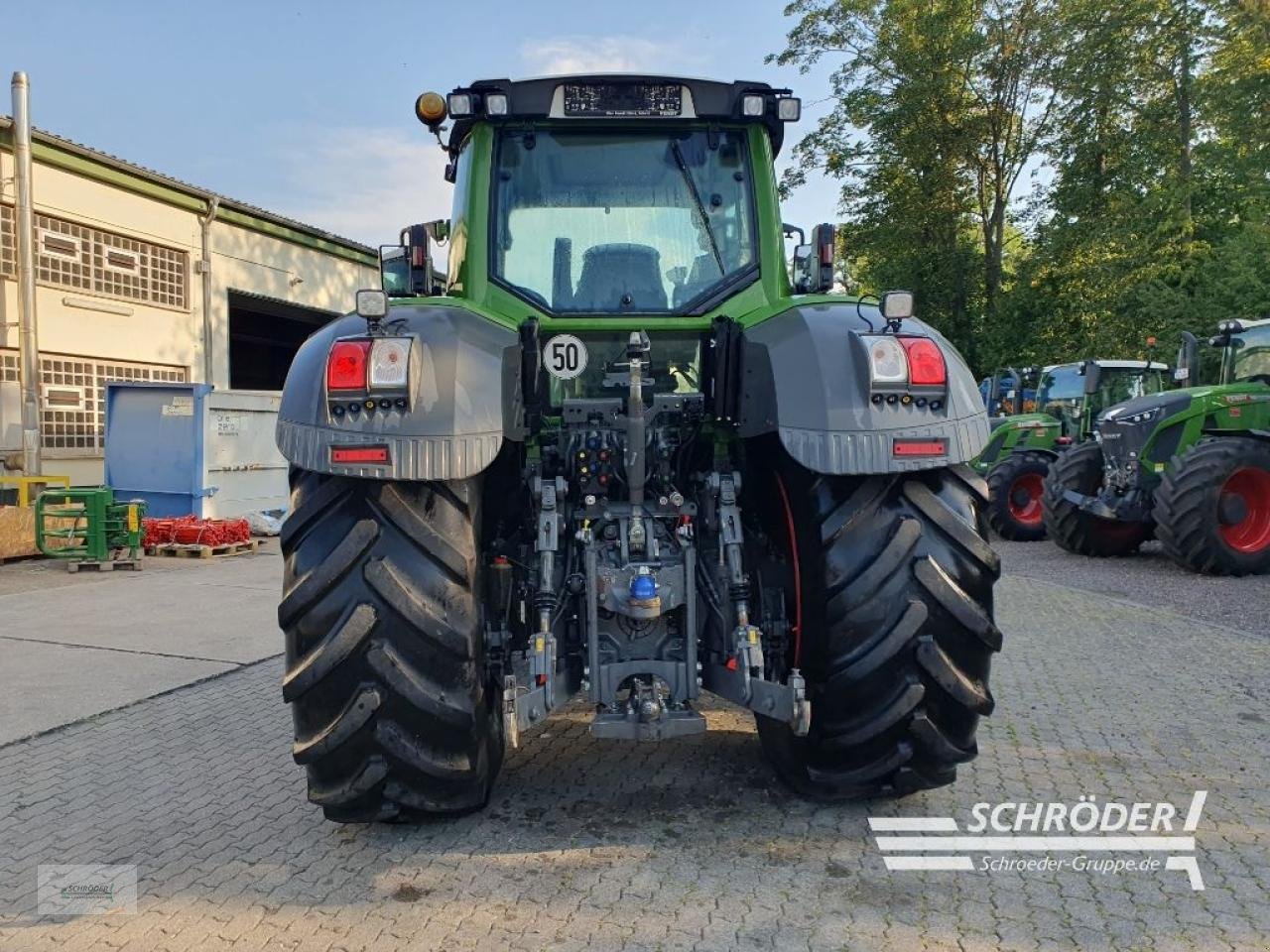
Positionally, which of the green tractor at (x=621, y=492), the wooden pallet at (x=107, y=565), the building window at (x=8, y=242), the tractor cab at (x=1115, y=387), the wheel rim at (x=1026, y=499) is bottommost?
the wooden pallet at (x=107, y=565)

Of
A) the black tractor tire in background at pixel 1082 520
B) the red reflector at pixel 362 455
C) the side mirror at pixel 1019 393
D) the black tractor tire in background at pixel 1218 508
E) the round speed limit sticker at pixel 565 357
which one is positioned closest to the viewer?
the red reflector at pixel 362 455

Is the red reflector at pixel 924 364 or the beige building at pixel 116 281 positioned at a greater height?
the beige building at pixel 116 281

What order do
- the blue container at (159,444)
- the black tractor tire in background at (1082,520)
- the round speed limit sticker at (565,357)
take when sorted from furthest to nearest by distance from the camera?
the blue container at (159,444) → the black tractor tire in background at (1082,520) → the round speed limit sticker at (565,357)

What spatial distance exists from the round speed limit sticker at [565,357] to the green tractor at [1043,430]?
31.8 ft

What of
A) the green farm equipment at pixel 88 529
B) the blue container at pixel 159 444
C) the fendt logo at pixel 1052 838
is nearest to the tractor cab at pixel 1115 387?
the fendt logo at pixel 1052 838

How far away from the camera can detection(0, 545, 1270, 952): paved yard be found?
2.54m

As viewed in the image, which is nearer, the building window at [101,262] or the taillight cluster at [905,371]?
the taillight cluster at [905,371]

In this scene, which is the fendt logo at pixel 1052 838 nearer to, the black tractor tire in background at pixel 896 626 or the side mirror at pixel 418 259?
the black tractor tire in background at pixel 896 626

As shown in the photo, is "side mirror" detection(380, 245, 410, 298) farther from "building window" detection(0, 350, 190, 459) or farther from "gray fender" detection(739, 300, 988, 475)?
"building window" detection(0, 350, 190, 459)

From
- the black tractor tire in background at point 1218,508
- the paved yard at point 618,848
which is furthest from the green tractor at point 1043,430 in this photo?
the paved yard at point 618,848

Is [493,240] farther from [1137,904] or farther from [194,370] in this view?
[194,370]

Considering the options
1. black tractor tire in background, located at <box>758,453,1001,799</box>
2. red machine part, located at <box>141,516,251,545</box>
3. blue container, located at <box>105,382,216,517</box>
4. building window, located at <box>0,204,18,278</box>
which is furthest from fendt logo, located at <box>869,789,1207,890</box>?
building window, located at <box>0,204,18,278</box>

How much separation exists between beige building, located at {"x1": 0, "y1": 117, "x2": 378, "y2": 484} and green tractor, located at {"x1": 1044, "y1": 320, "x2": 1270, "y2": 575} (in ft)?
44.4

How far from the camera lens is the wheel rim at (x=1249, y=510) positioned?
30.7 ft
